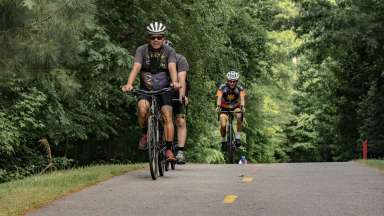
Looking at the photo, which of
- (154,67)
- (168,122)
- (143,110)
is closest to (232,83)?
(168,122)

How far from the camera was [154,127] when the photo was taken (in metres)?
11.3

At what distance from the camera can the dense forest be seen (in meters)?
11.6

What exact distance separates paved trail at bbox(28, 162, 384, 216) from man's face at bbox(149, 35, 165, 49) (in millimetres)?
1918

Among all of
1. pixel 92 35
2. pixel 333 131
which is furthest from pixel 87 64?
pixel 333 131

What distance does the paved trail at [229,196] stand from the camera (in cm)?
770

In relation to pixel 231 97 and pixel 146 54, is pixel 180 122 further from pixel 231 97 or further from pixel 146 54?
pixel 231 97

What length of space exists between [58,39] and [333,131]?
3296 cm

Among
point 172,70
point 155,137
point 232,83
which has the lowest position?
point 155,137

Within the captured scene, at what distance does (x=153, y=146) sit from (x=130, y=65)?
9636 mm

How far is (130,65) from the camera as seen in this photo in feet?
67.1

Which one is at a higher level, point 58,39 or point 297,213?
point 58,39

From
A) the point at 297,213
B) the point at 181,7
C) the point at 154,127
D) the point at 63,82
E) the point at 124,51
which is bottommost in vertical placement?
the point at 297,213

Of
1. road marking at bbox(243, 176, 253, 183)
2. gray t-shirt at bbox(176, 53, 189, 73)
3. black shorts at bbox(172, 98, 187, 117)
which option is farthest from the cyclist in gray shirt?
road marking at bbox(243, 176, 253, 183)

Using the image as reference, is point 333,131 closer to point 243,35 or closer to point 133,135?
point 243,35
